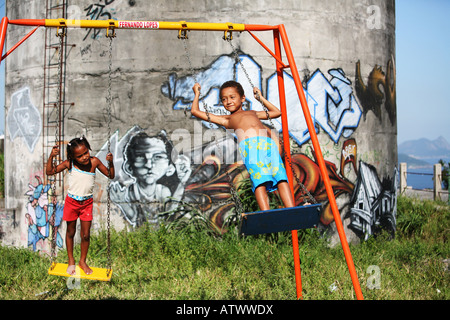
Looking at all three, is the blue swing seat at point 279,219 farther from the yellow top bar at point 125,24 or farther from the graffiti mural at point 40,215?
the graffiti mural at point 40,215

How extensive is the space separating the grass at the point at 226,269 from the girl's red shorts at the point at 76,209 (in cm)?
121

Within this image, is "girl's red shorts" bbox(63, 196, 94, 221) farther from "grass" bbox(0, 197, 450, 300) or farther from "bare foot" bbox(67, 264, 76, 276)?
"grass" bbox(0, 197, 450, 300)

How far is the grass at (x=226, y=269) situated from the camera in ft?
18.7

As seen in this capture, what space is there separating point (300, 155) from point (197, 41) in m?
2.93

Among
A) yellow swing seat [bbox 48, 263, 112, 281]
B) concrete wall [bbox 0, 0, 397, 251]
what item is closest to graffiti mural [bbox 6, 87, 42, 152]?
concrete wall [bbox 0, 0, 397, 251]

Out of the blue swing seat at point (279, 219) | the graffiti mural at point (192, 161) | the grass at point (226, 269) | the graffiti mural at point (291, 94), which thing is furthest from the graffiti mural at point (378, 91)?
the blue swing seat at point (279, 219)

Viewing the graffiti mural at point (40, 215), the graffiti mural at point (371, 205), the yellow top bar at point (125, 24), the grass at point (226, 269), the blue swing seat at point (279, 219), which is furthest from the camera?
→ the graffiti mural at point (371, 205)

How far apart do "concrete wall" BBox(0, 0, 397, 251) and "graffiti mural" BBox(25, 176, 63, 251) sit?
3 cm

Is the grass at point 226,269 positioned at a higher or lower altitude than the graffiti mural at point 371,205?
lower

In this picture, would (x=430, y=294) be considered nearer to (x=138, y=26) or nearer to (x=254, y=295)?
(x=254, y=295)

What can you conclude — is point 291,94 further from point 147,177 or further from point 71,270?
point 71,270

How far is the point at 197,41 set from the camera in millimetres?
8031

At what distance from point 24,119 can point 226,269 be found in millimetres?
5438

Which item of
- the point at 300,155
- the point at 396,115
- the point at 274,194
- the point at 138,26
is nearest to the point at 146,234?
the point at 274,194
